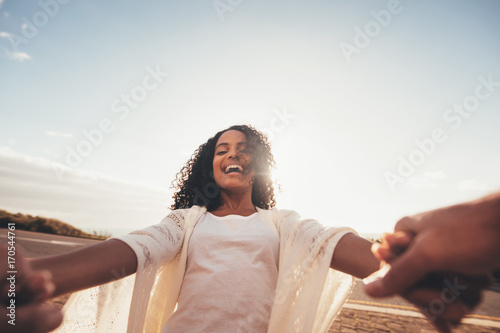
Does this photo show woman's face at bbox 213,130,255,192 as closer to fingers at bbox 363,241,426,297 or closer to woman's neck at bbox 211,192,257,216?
woman's neck at bbox 211,192,257,216

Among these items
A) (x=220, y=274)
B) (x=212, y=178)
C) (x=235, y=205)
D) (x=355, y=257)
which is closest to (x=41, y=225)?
(x=212, y=178)

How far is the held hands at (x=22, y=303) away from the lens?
0.67 metres

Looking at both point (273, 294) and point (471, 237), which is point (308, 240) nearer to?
point (273, 294)

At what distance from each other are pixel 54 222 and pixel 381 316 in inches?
614

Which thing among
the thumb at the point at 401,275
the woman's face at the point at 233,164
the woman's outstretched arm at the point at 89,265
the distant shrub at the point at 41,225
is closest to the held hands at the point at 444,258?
the thumb at the point at 401,275

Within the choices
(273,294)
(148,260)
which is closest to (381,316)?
(273,294)

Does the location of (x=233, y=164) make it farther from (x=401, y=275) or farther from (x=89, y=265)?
(x=401, y=275)

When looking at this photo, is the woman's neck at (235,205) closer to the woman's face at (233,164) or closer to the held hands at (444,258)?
the woman's face at (233,164)

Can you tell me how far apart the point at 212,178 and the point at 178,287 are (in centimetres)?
125

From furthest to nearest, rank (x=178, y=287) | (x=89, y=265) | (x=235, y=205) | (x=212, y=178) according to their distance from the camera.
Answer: (x=212, y=178) < (x=235, y=205) < (x=178, y=287) < (x=89, y=265)

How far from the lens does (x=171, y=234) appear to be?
1.63 m

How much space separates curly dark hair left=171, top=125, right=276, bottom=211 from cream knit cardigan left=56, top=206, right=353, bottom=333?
0.70 meters

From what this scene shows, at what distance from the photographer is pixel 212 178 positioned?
274cm

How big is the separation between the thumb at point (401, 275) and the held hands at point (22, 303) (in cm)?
91
